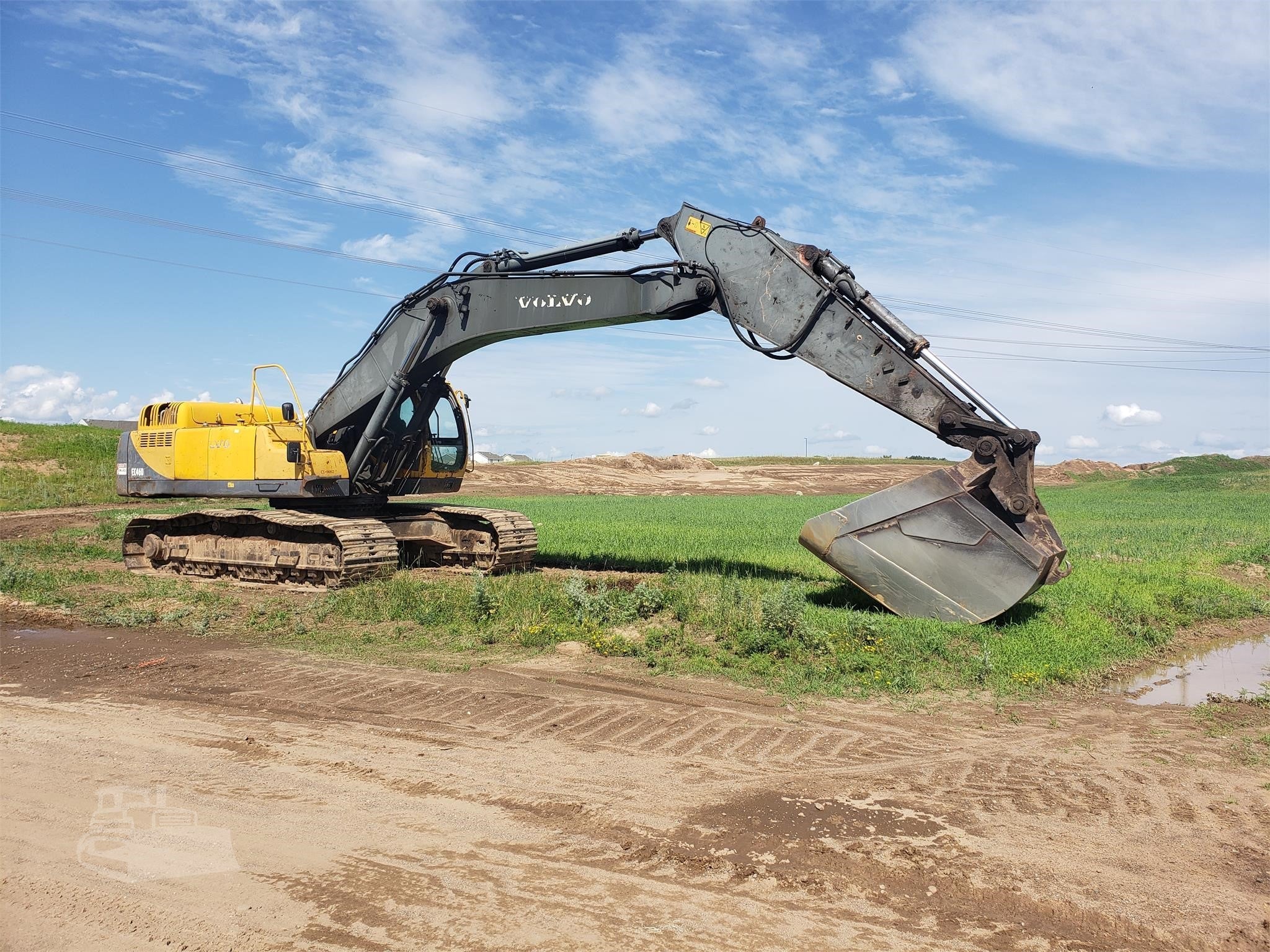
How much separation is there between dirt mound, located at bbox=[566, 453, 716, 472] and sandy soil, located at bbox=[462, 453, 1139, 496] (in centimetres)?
5

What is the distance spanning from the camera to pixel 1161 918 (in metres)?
3.96

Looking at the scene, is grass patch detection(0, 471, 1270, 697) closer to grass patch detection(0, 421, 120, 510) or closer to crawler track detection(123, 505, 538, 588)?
crawler track detection(123, 505, 538, 588)

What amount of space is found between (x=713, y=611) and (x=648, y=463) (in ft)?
156

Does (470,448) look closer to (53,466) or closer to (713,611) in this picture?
(713,611)

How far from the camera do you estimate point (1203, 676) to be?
9469 millimetres

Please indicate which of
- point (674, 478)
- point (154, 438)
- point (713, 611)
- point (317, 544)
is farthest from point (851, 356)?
point (674, 478)

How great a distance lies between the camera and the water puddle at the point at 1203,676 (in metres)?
8.46

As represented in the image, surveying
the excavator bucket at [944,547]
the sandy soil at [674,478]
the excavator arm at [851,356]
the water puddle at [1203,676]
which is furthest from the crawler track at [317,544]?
the sandy soil at [674,478]

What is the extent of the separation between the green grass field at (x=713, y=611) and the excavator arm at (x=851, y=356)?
Answer: 606 millimetres

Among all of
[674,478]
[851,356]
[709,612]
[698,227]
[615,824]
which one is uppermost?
[698,227]

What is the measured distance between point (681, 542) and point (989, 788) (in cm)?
1298

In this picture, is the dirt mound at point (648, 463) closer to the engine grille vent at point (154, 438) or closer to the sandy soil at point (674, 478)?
the sandy soil at point (674, 478)

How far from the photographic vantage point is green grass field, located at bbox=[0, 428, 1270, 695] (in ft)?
28.3

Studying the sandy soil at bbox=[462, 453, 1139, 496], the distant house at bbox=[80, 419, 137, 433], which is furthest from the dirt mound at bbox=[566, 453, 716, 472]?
the distant house at bbox=[80, 419, 137, 433]
